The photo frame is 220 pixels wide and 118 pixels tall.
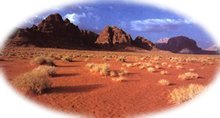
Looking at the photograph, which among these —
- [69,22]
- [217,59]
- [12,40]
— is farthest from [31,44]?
[217,59]

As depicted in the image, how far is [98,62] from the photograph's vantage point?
658cm

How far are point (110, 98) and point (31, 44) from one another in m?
1.50

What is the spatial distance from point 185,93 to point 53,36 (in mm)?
2246

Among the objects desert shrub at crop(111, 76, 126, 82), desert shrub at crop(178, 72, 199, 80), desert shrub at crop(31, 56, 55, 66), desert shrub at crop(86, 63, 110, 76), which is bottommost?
desert shrub at crop(111, 76, 126, 82)

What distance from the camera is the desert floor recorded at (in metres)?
5.43

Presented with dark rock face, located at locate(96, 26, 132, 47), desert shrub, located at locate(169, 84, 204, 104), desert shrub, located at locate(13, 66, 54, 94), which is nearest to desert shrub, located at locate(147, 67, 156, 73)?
desert shrub, located at locate(169, 84, 204, 104)

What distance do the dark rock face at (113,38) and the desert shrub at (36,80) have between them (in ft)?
4.39

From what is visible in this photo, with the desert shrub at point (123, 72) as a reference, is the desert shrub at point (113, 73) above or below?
below

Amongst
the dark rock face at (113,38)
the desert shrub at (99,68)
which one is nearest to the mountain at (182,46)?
the dark rock face at (113,38)

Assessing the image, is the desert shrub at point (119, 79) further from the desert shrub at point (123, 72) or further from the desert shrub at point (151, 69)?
the desert shrub at point (151, 69)

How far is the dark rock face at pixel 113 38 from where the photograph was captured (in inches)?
205

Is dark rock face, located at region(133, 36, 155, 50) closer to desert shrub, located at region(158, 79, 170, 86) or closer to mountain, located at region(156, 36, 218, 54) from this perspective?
mountain, located at region(156, 36, 218, 54)

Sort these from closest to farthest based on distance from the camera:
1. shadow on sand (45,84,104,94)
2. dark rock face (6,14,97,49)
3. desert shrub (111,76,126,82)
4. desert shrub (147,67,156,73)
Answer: dark rock face (6,14,97,49), shadow on sand (45,84,104,94), desert shrub (111,76,126,82), desert shrub (147,67,156,73)

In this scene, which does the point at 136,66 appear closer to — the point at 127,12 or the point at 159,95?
the point at 159,95
